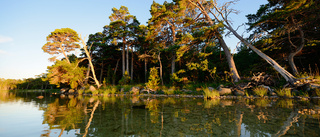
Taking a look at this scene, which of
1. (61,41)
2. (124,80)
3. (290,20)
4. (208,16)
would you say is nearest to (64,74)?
(61,41)

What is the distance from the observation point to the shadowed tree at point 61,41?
20.1 metres

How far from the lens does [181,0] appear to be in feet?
49.4

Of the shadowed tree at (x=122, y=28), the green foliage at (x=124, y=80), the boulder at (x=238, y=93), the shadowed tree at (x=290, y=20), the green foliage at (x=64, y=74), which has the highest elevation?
the shadowed tree at (x=122, y=28)

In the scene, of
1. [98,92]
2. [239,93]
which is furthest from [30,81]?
[239,93]

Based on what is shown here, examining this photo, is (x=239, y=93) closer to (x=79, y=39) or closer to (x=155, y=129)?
(x=155, y=129)

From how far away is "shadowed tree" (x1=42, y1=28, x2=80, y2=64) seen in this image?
65.9 feet

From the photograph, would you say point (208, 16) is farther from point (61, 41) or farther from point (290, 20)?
point (61, 41)

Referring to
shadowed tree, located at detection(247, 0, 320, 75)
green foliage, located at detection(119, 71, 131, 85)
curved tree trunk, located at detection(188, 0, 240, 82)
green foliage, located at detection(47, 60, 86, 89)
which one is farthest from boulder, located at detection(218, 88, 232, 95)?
green foliage, located at detection(47, 60, 86, 89)

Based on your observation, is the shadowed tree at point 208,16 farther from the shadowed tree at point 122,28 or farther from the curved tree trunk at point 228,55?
the shadowed tree at point 122,28

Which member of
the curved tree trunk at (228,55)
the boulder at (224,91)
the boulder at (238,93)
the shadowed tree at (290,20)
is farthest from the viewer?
the curved tree trunk at (228,55)

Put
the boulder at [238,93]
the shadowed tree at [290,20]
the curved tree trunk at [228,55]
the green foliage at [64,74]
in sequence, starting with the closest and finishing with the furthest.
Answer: the shadowed tree at [290,20] < the boulder at [238,93] < the curved tree trunk at [228,55] < the green foliage at [64,74]

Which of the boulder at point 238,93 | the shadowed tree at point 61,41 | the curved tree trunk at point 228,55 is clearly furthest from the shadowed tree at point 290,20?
the shadowed tree at point 61,41

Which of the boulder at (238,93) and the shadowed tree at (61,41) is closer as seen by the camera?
the boulder at (238,93)

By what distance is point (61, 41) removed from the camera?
21.2 meters
